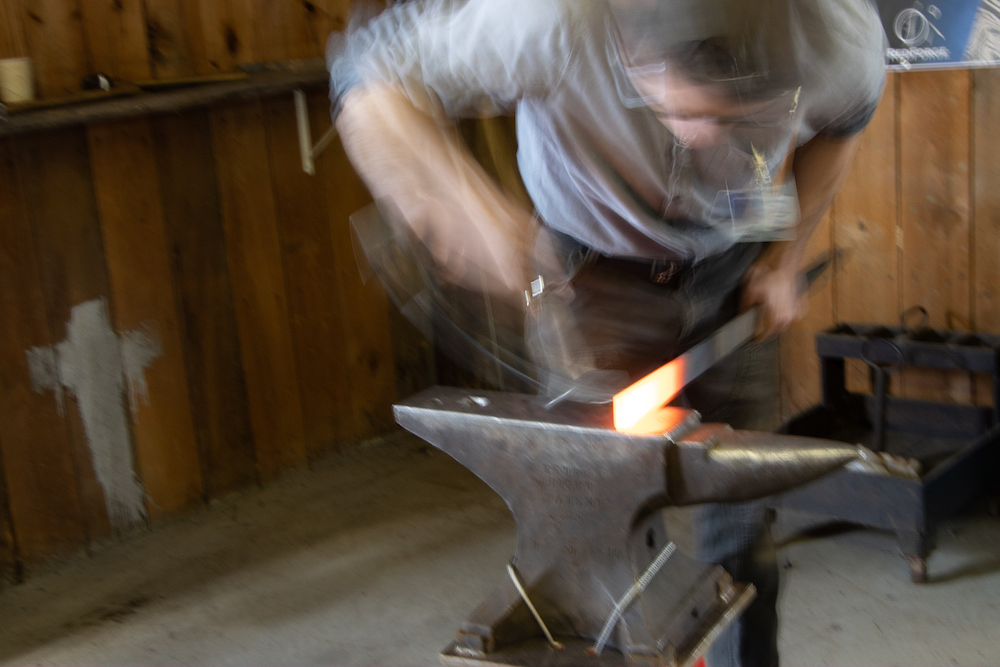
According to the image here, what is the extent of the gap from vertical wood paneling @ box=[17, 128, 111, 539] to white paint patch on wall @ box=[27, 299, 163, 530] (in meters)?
0.03

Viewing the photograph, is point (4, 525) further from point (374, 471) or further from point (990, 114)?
point (990, 114)

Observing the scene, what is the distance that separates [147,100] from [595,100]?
148 centimetres

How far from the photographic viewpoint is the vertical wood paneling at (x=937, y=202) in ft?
7.88

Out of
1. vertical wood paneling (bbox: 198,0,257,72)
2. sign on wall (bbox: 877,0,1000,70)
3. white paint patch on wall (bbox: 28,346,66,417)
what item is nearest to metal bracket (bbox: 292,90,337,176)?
vertical wood paneling (bbox: 198,0,257,72)

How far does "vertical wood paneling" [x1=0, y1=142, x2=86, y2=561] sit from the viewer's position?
2170 mm

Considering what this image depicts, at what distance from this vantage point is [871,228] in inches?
102

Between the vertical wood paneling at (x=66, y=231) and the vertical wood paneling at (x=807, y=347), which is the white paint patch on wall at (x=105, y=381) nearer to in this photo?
the vertical wood paneling at (x=66, y=231)

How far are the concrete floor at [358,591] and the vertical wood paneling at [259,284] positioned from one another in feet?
0.66

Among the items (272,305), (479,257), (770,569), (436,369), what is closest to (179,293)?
(272,305)

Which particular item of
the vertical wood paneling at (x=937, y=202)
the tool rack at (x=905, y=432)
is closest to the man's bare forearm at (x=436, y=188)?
the tool rack at (x=905, y=432)

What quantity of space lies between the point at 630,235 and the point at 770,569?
526 millimetres

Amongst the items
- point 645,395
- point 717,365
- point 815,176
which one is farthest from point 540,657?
point 815,176

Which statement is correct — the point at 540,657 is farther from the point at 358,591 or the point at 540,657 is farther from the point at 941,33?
the point at 941,33

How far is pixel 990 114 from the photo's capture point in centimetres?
234
